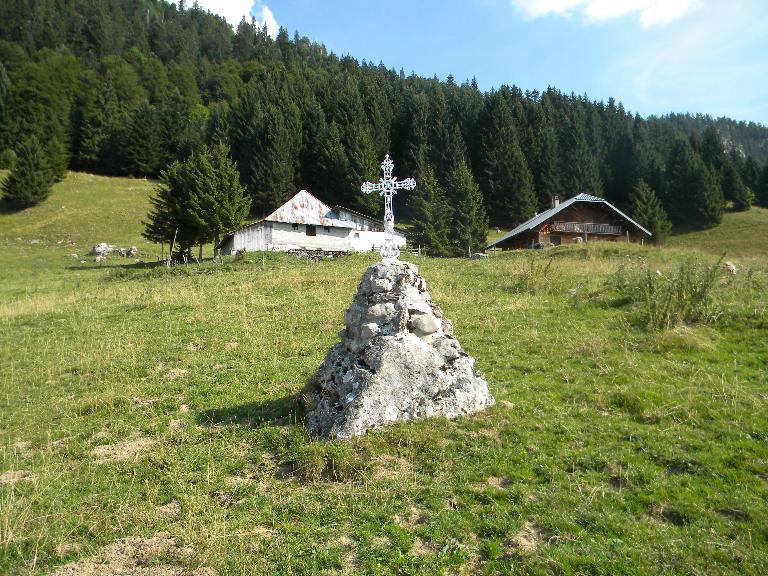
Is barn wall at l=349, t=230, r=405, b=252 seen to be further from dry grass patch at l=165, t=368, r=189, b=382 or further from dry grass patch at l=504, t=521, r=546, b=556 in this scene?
dry grass patch at l=504, t=521, r=546, b=556

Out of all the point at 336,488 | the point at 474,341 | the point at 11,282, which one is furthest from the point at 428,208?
the point at 336,488

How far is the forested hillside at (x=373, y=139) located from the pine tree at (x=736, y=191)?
23cm

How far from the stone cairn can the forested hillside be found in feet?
137

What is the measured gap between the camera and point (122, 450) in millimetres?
8039

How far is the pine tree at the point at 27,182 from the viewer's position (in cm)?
5741

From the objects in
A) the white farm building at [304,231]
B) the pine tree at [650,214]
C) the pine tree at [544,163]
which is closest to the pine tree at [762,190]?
the pine tree at [650,214]

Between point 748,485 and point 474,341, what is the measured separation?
7.13 meters

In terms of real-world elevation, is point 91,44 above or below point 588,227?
above

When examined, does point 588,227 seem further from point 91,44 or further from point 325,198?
point 91,44

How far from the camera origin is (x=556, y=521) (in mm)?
5477

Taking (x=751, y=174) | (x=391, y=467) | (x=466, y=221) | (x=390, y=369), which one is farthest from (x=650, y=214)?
(x=391, y=467)

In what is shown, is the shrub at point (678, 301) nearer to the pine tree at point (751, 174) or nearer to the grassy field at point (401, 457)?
the grassy field at point (401, 457)

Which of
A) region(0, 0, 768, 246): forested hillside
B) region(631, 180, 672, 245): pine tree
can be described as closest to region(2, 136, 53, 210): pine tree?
region(0, 0, 768, 246): forested hillside

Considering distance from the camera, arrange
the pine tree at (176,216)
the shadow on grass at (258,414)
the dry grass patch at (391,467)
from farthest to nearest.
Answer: the pine tree at (176,216), the shadow on grass at (258,414), the dry grass patch at (391,467)
